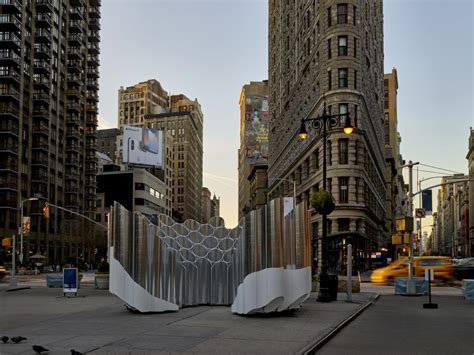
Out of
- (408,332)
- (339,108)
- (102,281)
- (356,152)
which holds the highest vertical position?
(339,108)

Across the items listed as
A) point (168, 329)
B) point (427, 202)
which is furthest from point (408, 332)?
point (427, 202)

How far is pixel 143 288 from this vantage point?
62.4 ft

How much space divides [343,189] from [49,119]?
193ft

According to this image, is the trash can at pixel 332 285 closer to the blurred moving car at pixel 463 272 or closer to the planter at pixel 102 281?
the planter at pixel 102 281

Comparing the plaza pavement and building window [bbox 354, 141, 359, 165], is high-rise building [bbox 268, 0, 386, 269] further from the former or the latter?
the plaza pavement

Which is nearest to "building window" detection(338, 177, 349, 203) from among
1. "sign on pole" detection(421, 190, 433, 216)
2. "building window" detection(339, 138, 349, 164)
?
"building window" detection(339, 138, 349, 164)

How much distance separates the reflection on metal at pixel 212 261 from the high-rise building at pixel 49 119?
6707cm

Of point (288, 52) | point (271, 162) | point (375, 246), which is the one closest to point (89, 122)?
point (271, 162)

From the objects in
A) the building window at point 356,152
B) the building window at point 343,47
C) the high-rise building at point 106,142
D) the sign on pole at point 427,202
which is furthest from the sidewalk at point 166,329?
the high-rise building at point 106,142

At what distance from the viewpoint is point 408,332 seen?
15.6m

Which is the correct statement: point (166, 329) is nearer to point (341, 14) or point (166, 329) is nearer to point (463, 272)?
point (463, 272)

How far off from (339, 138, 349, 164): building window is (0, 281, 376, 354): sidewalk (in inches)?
1465

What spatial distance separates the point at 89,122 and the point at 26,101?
25721 millimetres

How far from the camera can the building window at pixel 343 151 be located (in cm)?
5872
